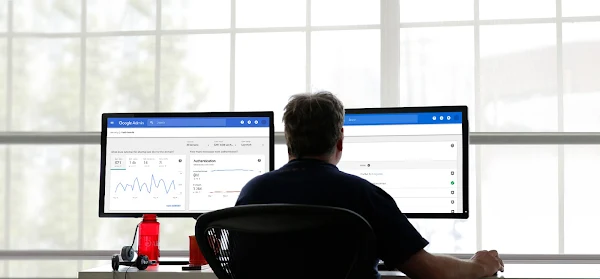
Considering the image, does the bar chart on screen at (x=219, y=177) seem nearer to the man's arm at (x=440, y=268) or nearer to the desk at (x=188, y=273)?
the desk at (x=188, y=273)

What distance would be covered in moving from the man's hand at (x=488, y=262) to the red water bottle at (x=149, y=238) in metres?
1.10

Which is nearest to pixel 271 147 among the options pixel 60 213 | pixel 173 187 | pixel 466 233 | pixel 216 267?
pixel 173 187

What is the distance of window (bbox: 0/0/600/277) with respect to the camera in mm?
3426

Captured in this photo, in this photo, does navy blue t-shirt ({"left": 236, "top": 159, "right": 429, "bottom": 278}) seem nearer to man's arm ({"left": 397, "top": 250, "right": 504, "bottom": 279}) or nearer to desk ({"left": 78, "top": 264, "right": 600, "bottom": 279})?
man's arm ({"left": 397, "top": 250, "right": 504, "bottom": 279})

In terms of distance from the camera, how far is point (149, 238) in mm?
2521

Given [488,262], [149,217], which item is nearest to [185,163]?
[149,217]

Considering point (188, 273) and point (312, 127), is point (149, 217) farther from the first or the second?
point (312, 127)

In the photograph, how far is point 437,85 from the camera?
347cm

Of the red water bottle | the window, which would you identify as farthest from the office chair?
the window

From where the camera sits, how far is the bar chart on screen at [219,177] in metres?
2.63

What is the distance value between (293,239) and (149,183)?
1.23 m

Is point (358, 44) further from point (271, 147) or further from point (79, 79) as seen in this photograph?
point (79, 79)

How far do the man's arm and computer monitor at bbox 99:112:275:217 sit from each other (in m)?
0.91

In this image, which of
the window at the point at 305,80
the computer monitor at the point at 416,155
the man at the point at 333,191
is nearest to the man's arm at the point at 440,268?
the man at the point at 333,191
